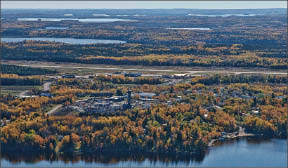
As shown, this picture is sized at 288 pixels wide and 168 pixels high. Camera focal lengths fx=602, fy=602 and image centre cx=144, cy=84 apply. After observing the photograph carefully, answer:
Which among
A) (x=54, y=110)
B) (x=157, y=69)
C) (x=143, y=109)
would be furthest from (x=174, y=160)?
(x=157, y=69)

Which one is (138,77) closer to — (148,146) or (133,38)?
(148,146)

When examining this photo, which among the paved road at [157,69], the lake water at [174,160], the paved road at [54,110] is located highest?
the paved road at [157,69]

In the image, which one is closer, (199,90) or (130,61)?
(199,90)

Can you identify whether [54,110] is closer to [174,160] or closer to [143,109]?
[143,109]

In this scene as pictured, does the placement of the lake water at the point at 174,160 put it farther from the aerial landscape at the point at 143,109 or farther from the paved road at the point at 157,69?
the paved road at the point at 157,69

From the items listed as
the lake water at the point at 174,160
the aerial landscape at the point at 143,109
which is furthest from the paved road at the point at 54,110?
the lake water at the point at 174,160

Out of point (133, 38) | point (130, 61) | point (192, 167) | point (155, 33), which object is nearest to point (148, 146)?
point (192, 167)
